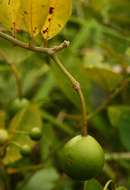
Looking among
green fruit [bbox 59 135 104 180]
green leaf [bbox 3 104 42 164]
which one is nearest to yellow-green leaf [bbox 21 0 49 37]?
green fruit [bbox 59 135 104 180]

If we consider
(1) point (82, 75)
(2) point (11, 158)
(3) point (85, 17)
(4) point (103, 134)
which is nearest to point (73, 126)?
(4) point (103, 134)

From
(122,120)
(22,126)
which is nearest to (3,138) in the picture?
(22,126)

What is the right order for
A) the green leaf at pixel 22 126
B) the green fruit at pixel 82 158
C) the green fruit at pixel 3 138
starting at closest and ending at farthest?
the green fruit at pixel 82 158
the green fruit at pixel 3 138
the green leaf at pixel 22 126

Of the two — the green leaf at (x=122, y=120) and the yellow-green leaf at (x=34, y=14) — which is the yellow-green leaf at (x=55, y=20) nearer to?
the yellow-green leaf at (x=34, y=14)

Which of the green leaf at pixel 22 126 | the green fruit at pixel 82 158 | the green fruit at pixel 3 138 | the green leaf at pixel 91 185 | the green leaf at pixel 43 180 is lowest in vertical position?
the green leaf at pixel 43 180

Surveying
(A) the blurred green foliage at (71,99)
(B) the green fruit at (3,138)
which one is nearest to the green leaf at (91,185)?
(A) the blurred green foliage at (71,99)

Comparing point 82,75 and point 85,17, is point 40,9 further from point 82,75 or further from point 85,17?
point 85,17

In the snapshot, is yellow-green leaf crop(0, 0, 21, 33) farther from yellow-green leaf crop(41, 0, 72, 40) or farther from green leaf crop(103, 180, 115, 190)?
green leaf crop(103, 180, 115, 190)

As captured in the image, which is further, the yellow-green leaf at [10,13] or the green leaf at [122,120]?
the green leaf at [122,120]
